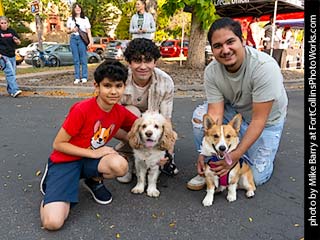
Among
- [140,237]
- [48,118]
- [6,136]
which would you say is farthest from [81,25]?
[140,237]

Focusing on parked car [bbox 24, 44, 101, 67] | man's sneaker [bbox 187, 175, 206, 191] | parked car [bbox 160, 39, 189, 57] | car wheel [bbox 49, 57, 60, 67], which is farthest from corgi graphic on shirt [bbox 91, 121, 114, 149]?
parked car [bbox 160, 39, 189, 57]

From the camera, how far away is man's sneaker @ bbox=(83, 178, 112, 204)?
291cm

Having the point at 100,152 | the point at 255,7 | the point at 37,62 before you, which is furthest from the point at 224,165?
the point at 37,62

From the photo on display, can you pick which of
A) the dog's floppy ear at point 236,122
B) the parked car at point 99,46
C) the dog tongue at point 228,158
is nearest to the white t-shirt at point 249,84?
the dog's floppy ear at point 236,122

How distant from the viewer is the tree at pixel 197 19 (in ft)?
29.4

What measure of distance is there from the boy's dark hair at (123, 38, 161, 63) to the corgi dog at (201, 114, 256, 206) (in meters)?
0.83

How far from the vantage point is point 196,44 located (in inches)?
426

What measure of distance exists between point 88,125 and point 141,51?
873 mm

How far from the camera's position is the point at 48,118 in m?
5.70

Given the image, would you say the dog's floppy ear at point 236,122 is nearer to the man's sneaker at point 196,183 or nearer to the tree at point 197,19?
the man's sneaker at point 196,183

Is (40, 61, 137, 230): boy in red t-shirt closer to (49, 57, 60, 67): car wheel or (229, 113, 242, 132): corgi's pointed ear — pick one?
(229, 113, 242, 132): corgi's pointed ear

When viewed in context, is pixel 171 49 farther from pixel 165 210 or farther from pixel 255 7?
pixel 165 210
